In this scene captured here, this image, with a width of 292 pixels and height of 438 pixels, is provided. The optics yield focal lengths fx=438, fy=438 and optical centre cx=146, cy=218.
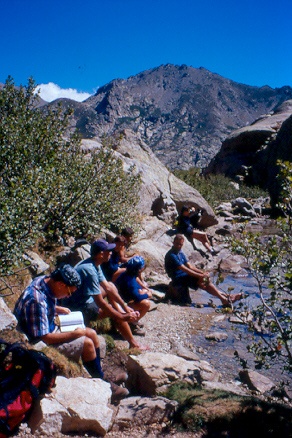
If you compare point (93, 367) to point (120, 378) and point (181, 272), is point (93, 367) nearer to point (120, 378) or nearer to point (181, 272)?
point (120, 378)

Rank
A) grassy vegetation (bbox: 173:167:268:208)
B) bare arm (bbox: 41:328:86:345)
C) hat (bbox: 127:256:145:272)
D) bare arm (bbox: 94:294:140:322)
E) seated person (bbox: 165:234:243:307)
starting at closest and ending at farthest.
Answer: bare arm (bbox: 41:328:86:345), bare arm (bbox: 94:294:140:322), hat (bbox: 127:256:145:272), seated person (bbox: 165:234:243:307), grassy vegetation (bbox: 173:167:268:208)

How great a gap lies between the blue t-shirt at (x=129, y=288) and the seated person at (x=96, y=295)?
3.02ft

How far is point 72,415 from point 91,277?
294 cm

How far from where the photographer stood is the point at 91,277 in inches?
287

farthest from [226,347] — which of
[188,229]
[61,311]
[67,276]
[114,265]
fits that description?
[188,229]

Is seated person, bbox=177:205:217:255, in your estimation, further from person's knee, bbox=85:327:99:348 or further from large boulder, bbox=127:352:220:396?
person's knee, bbox=85:327:99:348

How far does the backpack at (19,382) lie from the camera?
4234mm

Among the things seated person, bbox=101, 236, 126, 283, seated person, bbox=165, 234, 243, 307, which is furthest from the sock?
seated person, bbox=165, 234, 243, 307

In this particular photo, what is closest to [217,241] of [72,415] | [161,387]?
[161,387]

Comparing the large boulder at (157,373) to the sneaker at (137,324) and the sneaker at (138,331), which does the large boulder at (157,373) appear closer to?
the sneaker at (138,331)

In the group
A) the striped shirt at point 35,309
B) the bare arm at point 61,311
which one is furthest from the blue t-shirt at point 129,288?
the striped shirt at point 35,309

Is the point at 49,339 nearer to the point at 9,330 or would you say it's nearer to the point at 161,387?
the point at 9,330

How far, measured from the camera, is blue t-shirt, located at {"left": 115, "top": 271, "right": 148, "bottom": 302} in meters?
8.80

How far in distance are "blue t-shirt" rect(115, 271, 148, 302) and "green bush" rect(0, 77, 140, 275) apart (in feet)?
5.74
